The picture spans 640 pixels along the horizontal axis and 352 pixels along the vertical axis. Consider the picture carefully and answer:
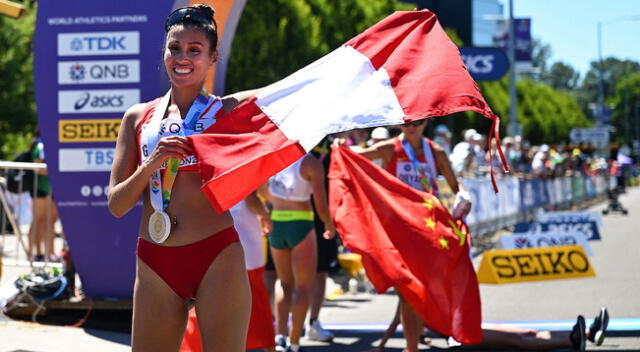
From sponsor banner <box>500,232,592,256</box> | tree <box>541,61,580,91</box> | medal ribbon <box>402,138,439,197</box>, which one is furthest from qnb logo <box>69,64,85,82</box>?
tree <box>541,61,580,91</box>

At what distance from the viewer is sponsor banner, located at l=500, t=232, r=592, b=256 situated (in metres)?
12.9

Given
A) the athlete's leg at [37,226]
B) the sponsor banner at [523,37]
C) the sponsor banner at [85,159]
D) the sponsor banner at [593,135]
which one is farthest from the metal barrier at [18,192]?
the sponsor banner at [593,135]

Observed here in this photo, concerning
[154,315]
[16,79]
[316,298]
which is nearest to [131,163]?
[154,315]

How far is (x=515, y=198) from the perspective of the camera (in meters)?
22.5

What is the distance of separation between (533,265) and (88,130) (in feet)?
21.1

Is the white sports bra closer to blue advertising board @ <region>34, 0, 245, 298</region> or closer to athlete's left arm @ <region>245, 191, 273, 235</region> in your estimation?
blue advertising board @ <region>34, 0, 245, 298</region>

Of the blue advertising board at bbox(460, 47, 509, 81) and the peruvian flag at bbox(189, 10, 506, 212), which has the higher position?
the blue advertising board at bbox(460, 47, 509, 81)

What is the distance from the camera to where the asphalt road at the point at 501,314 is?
26.3 feet

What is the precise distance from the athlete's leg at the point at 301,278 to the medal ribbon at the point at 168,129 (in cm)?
393

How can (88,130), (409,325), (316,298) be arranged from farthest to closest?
(316,298) < (88,130) < (409,325)

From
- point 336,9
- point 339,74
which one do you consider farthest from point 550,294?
point 336,9

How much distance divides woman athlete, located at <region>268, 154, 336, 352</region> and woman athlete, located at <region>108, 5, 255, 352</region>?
3900 mm

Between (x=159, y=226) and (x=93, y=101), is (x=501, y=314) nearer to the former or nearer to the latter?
(x=93, y=101)

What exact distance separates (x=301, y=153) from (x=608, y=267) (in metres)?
11.8
